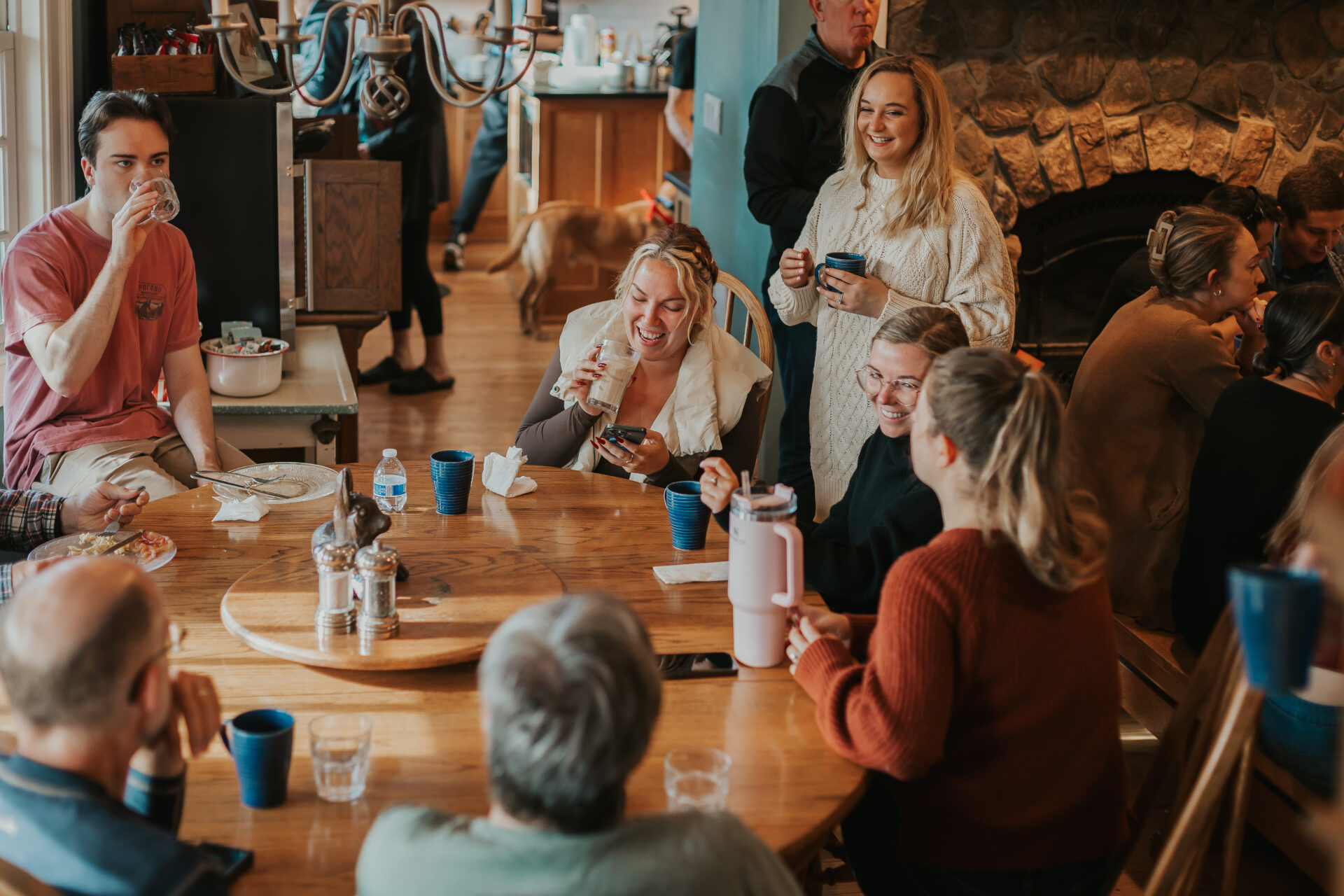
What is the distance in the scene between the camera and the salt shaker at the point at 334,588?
1587 millimetres

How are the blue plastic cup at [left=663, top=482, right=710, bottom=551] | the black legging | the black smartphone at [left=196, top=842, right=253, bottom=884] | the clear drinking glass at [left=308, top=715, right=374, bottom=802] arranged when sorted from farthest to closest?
the black legging, the blue plastic cup at [left=663, top=482, right=710, bottom=551], the clear drinking glass at [left=308, top=715, right=374, bottom=802], the black smartphone at [left=196, top=842, right=253, bottom=884]

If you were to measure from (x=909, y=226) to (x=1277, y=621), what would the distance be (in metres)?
1.76

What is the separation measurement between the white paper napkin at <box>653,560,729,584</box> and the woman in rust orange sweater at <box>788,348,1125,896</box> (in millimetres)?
390

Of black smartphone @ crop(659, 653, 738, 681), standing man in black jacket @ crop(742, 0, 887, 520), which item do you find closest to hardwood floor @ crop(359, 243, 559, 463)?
standing man in black jacket @ crop(742, 0, 887, 520)

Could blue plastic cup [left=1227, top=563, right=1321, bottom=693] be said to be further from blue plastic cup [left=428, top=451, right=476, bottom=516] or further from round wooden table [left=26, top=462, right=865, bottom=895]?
blue plastic cup [left=428, top=451, right=476, bottom=516]

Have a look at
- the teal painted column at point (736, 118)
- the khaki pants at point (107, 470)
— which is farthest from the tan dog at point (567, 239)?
the khaki pants at point (107, 470)

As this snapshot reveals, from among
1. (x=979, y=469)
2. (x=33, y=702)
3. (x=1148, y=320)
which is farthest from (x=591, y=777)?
(x=1148, y=320)

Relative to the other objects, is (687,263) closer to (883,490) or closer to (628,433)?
(628,433)

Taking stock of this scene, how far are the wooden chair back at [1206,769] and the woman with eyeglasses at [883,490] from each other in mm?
439

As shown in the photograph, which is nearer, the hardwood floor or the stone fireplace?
the stone fireplace

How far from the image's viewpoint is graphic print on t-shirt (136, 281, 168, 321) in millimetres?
2653

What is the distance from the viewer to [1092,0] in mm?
3643

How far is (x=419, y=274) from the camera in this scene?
16.8ft

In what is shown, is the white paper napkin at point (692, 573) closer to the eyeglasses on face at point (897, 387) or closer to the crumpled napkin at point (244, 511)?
the eyeglasses on face at point (897, 387)
